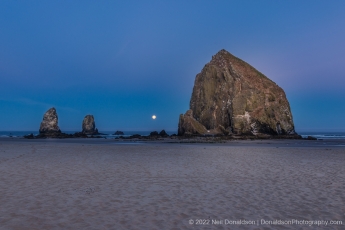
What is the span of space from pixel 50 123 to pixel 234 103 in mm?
70792

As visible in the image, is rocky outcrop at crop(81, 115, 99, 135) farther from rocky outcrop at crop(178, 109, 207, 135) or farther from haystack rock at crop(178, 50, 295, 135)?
rocky outcrop at crop(178, 109, 207, 135)

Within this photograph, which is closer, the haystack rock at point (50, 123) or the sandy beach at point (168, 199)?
the sandy beach at point (168, 199)

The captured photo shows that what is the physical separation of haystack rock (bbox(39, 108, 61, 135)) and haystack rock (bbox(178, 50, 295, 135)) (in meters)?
53.7

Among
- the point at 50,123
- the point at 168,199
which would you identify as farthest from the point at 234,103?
the point at 168,199

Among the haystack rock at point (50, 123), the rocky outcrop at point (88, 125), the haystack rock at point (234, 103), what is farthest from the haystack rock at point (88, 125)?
the haystack rock at point (234, 103)

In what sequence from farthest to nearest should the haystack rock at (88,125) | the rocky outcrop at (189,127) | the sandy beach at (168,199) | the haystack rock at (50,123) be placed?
the haystack rock at (88,125) < the haystack rock at (50,123) < the rocky outcrop at (189,127) < the sandy beach at (168,199)

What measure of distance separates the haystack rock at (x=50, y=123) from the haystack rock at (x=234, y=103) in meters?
53.7

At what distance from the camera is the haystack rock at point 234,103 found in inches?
3310

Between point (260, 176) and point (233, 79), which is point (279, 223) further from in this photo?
point (233, 79)

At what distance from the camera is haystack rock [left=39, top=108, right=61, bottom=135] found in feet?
377

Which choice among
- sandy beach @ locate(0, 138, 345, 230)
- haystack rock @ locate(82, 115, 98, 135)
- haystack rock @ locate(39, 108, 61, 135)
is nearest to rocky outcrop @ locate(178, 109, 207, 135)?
haystack rock @ locate(39, 108, 61, 135)

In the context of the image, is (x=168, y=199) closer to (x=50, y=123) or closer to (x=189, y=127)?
(x=189, y=127)

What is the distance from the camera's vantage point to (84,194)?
10891mm

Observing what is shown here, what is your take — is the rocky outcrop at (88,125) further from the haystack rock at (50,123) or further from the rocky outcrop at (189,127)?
the rocky outcrop at (189,127)
